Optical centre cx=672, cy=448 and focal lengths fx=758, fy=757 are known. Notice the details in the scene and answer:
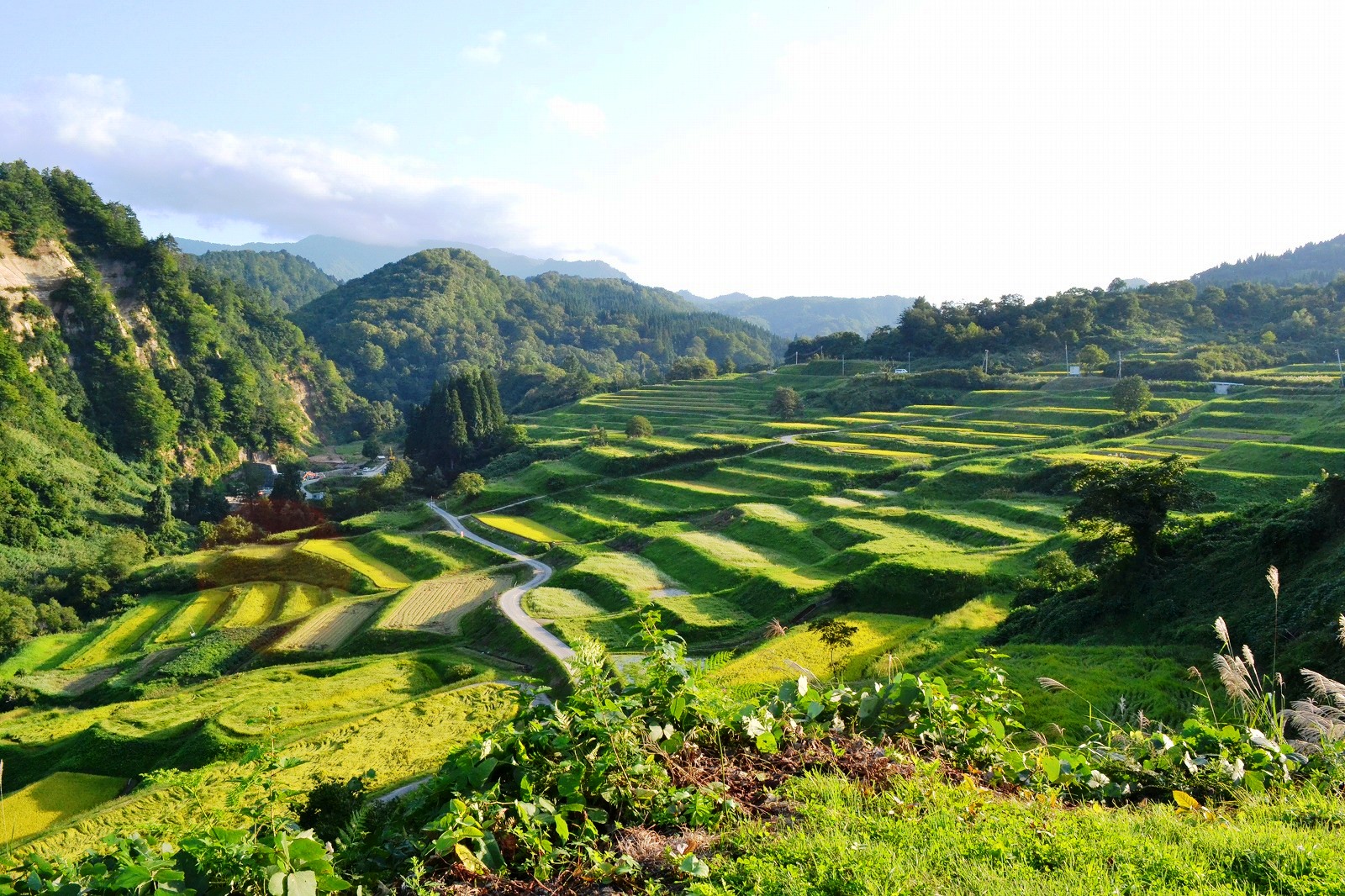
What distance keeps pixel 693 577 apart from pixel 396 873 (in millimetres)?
31456

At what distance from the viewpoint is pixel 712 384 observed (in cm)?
9475

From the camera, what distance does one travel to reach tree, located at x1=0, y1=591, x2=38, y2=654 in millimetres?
41031

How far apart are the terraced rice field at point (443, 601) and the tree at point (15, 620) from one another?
2226cm

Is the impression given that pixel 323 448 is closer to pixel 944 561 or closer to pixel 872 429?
pixel 872 429

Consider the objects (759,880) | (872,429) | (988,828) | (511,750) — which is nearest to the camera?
(759,880)

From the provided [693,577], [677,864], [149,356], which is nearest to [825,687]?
[677,864]

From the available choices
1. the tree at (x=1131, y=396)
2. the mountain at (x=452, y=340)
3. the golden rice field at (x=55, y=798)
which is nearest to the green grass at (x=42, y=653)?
the golden rice field at (x=55, y=798)

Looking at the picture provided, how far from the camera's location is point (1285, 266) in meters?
159

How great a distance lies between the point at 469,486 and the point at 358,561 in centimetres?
1218

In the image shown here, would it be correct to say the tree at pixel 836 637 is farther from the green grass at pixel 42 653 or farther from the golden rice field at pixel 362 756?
the green grass at pixel 42 653

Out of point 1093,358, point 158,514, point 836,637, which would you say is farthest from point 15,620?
point 1093,358

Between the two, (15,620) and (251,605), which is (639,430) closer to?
(251,605)

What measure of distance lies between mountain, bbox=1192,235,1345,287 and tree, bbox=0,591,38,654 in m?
178

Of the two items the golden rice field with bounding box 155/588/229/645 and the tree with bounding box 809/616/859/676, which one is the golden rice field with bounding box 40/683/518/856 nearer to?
the tree with bounding box 809/616/859/676
